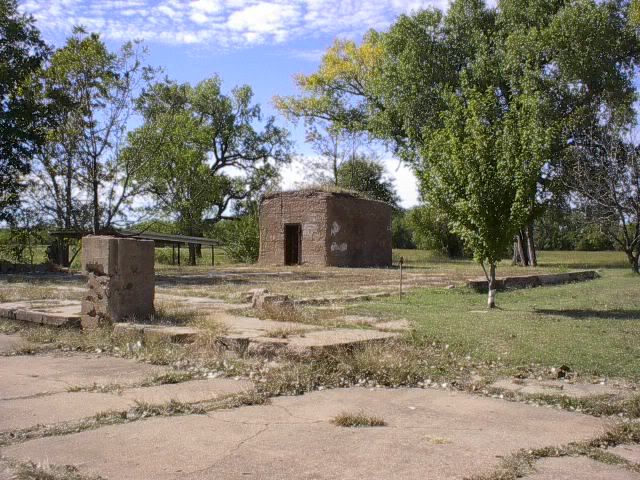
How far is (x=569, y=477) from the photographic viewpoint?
131 inches

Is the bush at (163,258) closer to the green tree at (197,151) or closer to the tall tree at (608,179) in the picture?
the green tree at (197,151)

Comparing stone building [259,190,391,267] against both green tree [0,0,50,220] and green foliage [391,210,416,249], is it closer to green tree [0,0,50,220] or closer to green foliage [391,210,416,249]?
green tree [0,0,50,220]

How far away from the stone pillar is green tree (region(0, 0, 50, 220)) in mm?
16906

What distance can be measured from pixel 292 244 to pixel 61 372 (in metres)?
23.9

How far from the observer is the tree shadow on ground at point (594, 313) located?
10.2 meters

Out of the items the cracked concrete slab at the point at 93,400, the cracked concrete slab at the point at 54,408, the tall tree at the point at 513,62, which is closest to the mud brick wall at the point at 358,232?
the tall tree at the point at 513,62

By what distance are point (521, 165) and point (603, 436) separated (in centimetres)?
754

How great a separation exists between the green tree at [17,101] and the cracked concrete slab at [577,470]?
2365 cm

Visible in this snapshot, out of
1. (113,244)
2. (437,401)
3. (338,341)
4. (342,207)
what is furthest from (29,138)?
(437,401)

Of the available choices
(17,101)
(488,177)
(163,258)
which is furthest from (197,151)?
(488,177)

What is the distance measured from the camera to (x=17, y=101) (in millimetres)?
23469

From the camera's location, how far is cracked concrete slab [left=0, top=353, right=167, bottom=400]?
543cm

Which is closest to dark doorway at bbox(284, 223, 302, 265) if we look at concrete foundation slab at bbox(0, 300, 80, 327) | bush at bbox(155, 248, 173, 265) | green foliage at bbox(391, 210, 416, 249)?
bush at bbox(155, 248, 173, 265)

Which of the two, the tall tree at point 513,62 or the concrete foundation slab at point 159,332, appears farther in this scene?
the tall tree at point 513,62
